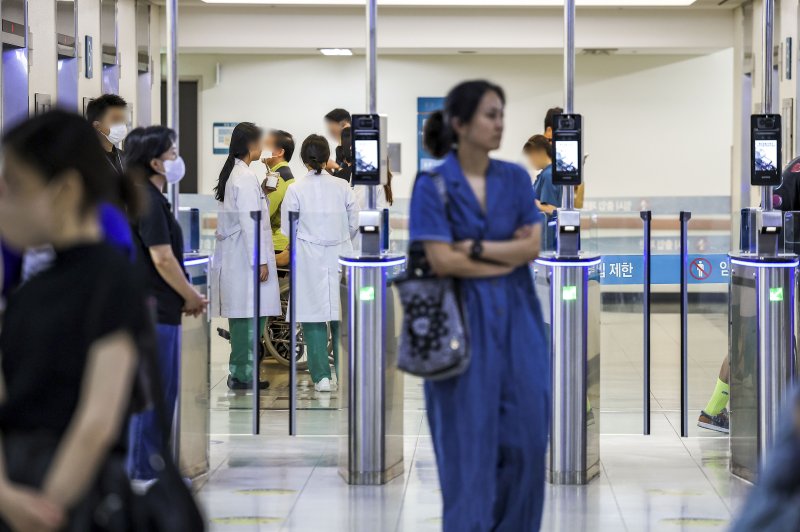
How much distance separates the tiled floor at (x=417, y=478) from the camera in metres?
4.82

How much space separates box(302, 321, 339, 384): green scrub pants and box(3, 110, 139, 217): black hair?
5163 millimetres

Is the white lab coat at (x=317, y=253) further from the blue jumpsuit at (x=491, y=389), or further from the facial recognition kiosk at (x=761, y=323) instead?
the blue jumpsuit at (x=491, y=389)

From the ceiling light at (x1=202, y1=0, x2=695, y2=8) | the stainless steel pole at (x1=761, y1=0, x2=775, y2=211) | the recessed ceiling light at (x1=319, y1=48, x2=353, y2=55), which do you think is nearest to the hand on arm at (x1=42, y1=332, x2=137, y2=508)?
the stainless steel pole at (x1=761, y1=0, x2=775, y2=211)

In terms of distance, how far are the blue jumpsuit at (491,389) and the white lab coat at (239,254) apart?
2311 millimetres

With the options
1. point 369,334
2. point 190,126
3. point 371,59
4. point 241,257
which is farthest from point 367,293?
point 190,126

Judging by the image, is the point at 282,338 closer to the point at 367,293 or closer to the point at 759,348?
the point at 367,293

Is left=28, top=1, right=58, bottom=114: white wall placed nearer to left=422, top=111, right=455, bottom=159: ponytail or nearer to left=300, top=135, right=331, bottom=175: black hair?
left=300, top=135, right=331, bottom=175: black hair

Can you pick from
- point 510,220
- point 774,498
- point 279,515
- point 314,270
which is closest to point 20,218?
point 774,498

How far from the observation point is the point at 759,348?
5.36 metres

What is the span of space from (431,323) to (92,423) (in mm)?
1619

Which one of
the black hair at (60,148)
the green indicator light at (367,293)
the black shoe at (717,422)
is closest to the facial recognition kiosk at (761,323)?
the black shoe at (717,422)

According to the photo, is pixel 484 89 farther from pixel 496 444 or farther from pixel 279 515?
pixel 279 515

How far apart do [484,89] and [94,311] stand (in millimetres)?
1852

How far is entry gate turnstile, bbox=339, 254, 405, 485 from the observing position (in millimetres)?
5302
